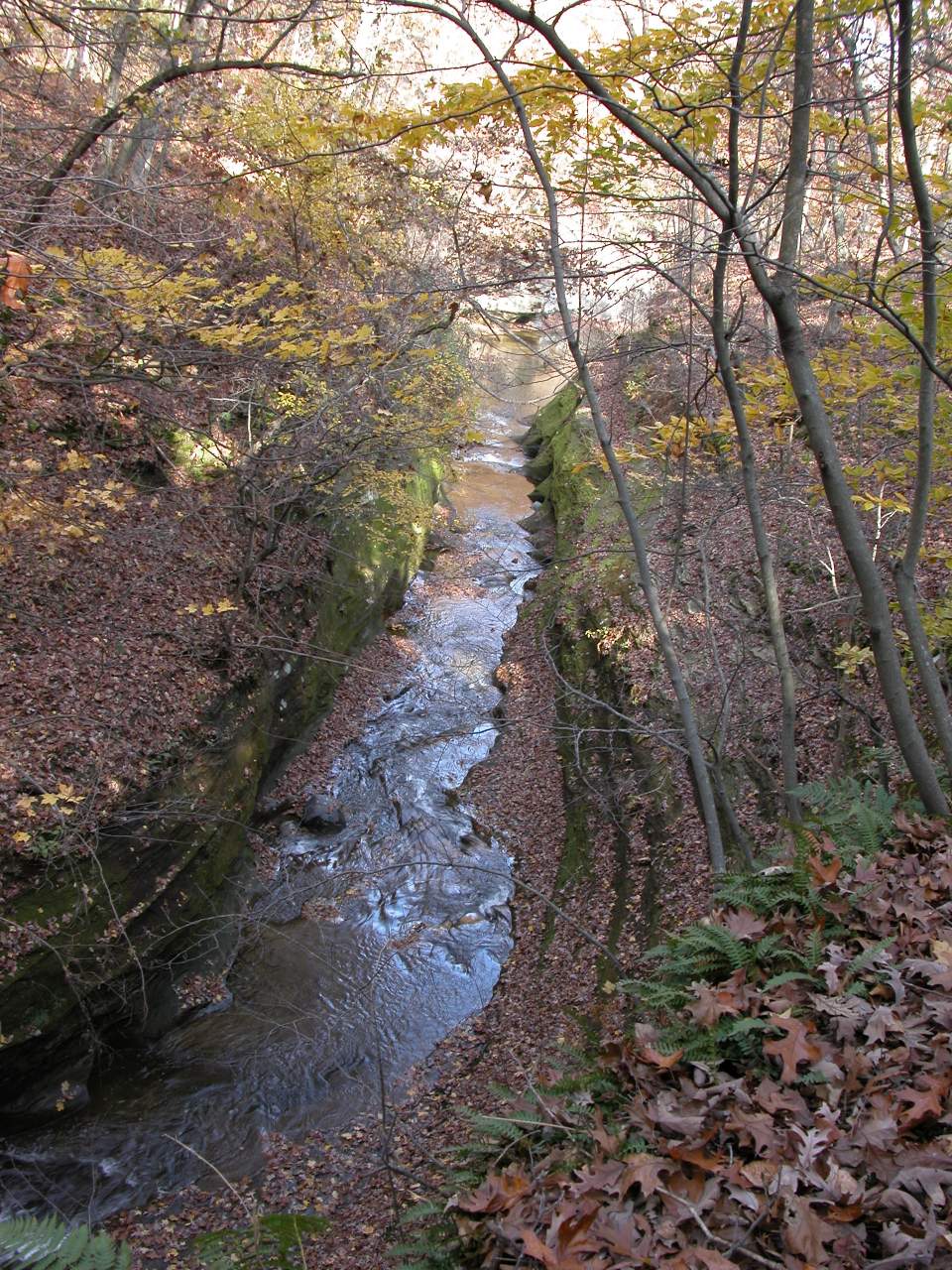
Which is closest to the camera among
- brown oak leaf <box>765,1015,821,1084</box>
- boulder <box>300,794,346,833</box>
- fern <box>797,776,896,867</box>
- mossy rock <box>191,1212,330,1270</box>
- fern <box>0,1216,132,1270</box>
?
brown oak leaf <box>765,1015,821,1084</box>

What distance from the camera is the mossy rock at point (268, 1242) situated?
17.6ft

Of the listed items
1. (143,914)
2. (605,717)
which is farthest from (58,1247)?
(605,717)

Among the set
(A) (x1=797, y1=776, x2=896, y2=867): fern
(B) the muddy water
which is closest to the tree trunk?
(A) (x1=797, y1=776, x2=896, y2=867): fern

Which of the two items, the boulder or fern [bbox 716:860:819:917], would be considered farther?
the boulder

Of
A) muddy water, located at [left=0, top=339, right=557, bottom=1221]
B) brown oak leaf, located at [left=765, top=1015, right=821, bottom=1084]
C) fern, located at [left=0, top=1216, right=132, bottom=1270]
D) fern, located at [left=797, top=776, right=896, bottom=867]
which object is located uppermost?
fern, located at [left=797, top=776, right=896, bottom=867]

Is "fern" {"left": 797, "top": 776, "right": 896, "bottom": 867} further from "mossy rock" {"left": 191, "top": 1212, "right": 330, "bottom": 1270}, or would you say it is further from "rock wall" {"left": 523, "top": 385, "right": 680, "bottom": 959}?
"mossy rock" {"left": 191, "top": 1212, "right": 330, "bottom": 1270}

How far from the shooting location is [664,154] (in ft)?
14.2

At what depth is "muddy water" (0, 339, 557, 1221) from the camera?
22.1ft

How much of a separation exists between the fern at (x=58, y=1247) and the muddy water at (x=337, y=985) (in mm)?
1489

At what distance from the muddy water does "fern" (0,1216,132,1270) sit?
149 centimetres

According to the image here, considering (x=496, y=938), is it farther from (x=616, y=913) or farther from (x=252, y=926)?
(x=252, y=926)

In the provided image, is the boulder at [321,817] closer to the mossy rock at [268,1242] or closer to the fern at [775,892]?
the mossy rock at [268,1242]

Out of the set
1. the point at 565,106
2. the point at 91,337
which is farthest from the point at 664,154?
the point at 91,337

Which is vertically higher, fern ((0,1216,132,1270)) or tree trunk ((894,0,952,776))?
tree trunk ((894,0,952,776))
